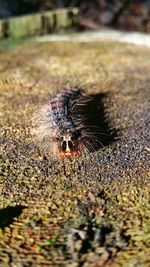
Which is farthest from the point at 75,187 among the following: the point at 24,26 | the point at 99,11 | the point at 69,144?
the point at 99,11

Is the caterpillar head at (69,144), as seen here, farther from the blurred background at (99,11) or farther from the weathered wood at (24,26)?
the blurred background at (99,11)

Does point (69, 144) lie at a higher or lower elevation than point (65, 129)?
lower

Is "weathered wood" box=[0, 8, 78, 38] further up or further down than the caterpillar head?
further up

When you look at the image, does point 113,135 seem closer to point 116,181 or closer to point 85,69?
point 116,181

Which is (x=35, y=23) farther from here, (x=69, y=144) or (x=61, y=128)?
(x=69, y=144)

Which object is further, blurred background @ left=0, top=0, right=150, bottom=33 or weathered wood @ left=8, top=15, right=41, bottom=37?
blurred background @ left=0, top=0, right=150, bottom=33

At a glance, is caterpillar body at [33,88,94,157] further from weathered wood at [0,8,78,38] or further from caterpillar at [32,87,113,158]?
weathered wood at [0,8,78,38]

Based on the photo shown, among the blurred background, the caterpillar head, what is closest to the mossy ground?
the caterpillar head
